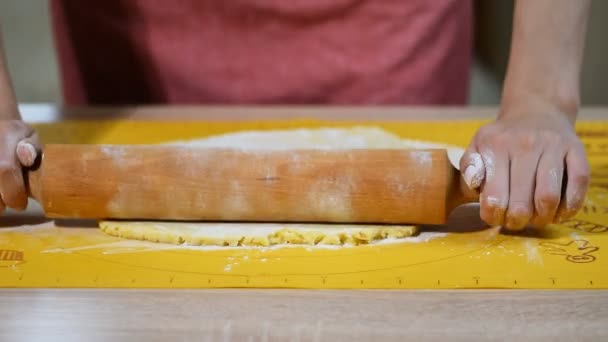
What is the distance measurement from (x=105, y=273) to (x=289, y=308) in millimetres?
212

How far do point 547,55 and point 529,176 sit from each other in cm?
23

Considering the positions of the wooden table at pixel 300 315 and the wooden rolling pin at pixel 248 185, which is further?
the wooden rolling pin at pixel 248 185

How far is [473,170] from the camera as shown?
0.86 m

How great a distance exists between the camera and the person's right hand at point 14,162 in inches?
35.5

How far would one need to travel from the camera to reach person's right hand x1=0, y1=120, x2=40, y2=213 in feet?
2.96

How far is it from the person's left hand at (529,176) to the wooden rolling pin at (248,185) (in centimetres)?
4

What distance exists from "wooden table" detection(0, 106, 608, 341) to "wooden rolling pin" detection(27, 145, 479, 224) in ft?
0.51

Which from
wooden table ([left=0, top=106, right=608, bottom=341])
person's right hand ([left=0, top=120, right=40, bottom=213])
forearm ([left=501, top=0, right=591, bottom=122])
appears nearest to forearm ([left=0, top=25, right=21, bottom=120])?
person's right hand ([left=0, top=120, right=40, bottom=213])

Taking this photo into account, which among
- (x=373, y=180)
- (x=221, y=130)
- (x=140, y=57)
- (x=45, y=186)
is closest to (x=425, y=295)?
(x=373, y=180)

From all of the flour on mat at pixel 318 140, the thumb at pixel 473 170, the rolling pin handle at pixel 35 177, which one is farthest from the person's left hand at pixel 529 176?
the rolling pin handle at pixel 35 177

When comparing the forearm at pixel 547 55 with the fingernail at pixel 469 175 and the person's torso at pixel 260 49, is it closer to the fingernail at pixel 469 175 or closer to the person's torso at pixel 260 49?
the fingernail at pixel 469 175

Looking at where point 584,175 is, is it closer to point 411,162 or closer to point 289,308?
point 411,162

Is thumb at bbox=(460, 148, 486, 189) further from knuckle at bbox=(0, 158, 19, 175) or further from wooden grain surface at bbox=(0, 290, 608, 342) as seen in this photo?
knuckle at bbox=(0, 158, 19, 175)

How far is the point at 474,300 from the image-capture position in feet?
2.43
